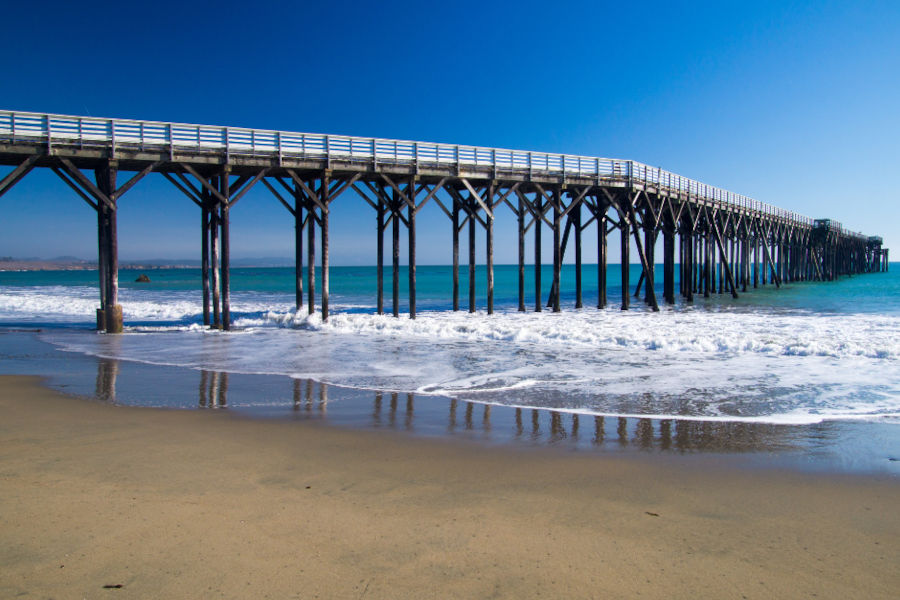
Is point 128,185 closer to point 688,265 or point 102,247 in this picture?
point 102,247

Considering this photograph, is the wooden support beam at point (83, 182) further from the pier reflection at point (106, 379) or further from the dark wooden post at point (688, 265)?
the dark wooden post at point (688, 265)

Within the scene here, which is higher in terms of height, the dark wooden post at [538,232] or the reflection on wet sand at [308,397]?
the dark wooden post at [538,232]

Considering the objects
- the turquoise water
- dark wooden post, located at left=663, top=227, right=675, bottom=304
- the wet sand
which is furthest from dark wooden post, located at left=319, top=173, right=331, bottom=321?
dark wooden post, located at left=663, top=227, right=675, bottom=304

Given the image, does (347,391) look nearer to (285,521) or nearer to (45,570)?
(285,521)

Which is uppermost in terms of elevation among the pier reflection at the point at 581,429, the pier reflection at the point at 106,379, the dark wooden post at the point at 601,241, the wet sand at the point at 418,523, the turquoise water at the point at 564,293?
the dark wooden post at the point at 601,241

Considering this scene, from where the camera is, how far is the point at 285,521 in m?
3.47

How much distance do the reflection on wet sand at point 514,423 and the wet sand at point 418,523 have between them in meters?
0.57

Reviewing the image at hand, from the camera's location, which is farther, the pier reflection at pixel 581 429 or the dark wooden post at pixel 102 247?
A: the dark wooden post at pixel 102 247

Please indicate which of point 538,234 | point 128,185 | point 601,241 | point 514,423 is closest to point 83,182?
point 128,185

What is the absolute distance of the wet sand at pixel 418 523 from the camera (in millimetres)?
2816

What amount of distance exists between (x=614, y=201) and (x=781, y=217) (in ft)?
97.4

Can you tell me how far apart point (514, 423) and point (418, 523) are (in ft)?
9.50

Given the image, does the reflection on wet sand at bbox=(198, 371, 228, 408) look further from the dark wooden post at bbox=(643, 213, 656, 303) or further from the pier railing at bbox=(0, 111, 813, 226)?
the dark wooden post at bbox=(643, 213, 656, 303)

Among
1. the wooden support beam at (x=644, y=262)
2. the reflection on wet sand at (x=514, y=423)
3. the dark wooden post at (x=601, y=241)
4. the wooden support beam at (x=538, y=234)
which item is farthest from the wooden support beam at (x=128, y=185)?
the wooden support beam at (x=644, y=262)
